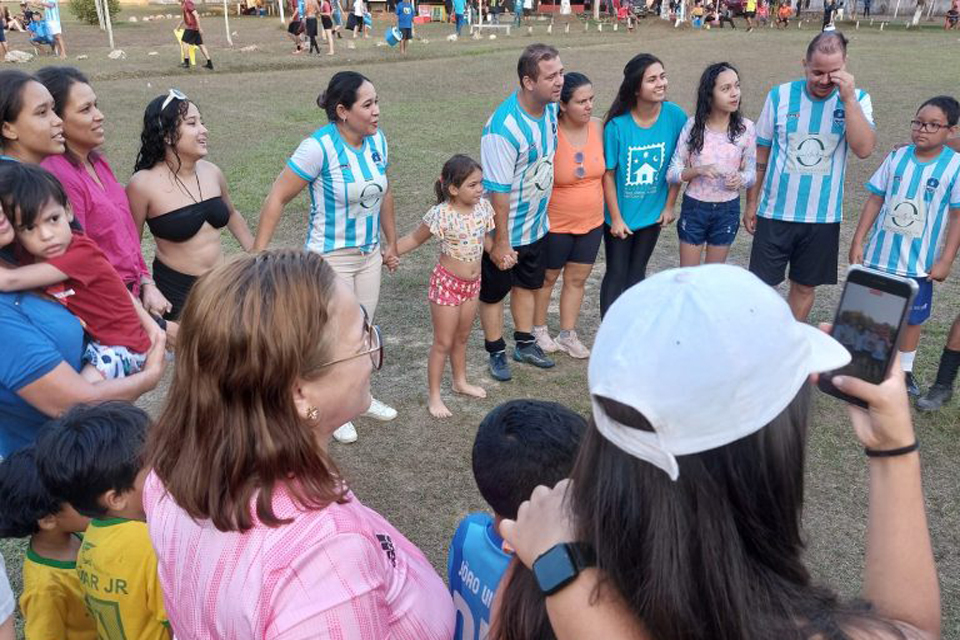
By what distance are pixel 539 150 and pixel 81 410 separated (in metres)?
3.08

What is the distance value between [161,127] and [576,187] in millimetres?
2485

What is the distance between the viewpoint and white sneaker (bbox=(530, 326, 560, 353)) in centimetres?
520

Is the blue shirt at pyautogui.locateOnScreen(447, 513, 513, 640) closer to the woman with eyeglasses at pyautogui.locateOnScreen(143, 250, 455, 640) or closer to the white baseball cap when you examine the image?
the woman with eyeglasses at pyautogui.locateOnScreen(143, 250, 455, 640)

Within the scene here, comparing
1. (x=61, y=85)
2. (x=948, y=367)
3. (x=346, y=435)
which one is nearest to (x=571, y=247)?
(x=346, y=435)

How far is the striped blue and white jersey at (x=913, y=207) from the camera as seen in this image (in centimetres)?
420

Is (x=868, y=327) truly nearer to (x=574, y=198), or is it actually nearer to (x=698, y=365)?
(x=698, y=365)

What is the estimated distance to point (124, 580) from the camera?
2025mm

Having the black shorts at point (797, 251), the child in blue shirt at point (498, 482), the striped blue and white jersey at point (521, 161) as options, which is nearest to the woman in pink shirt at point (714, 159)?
the black shorts at point (797, 251)

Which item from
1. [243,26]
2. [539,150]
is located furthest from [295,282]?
[243,26]

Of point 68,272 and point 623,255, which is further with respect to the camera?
point 623,255

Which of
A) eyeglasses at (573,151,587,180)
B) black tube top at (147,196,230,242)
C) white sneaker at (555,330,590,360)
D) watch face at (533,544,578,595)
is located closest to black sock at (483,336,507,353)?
white sneaker at (555,330,590,360)

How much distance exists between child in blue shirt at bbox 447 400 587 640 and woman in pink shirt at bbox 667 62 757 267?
322 centimetres

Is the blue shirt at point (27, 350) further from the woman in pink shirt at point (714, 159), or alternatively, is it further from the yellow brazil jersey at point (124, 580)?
the woman in pink shirt at point (714, 159)

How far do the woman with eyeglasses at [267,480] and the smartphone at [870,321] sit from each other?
36.8 inches
